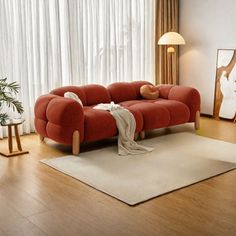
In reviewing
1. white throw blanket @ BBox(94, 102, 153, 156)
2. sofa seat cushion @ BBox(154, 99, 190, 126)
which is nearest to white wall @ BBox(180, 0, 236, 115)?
sofa seat cushion @ BBox(154, 99, 190, 126)

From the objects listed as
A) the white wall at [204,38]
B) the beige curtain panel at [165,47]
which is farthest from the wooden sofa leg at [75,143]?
the white wall at [204,38]

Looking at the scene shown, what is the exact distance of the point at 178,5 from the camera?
23.3 feet

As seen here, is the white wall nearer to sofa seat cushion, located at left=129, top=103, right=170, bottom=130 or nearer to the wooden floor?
sofa seat cushion, located at left=129, top=103, right=170, bottom=130

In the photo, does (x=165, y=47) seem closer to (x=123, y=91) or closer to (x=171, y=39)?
(x=171, y=39)

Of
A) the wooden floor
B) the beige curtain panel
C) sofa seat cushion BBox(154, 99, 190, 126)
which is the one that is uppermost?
the beige curtain panel

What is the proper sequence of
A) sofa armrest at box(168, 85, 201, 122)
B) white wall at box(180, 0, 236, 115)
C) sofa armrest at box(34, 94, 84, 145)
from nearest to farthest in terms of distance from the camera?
sofa armrest at box(34, 94, 84, 145) → sofa armrest at box(168, 85, 201, 122) → white wall at box(180, 0, 236, 115)

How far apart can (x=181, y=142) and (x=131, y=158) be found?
0.94 m

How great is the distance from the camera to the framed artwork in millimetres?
6398

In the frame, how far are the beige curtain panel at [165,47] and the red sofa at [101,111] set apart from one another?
1.04m

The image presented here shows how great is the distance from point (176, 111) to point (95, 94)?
116 cm

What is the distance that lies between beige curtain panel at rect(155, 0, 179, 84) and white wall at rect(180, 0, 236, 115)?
0.15 metres

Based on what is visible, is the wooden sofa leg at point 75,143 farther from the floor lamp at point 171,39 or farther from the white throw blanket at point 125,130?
the floor lamp at point 171,39

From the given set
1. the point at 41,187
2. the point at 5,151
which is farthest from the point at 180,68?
the point at 41,187

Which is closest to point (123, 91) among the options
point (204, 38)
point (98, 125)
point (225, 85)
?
point (98, 125)
